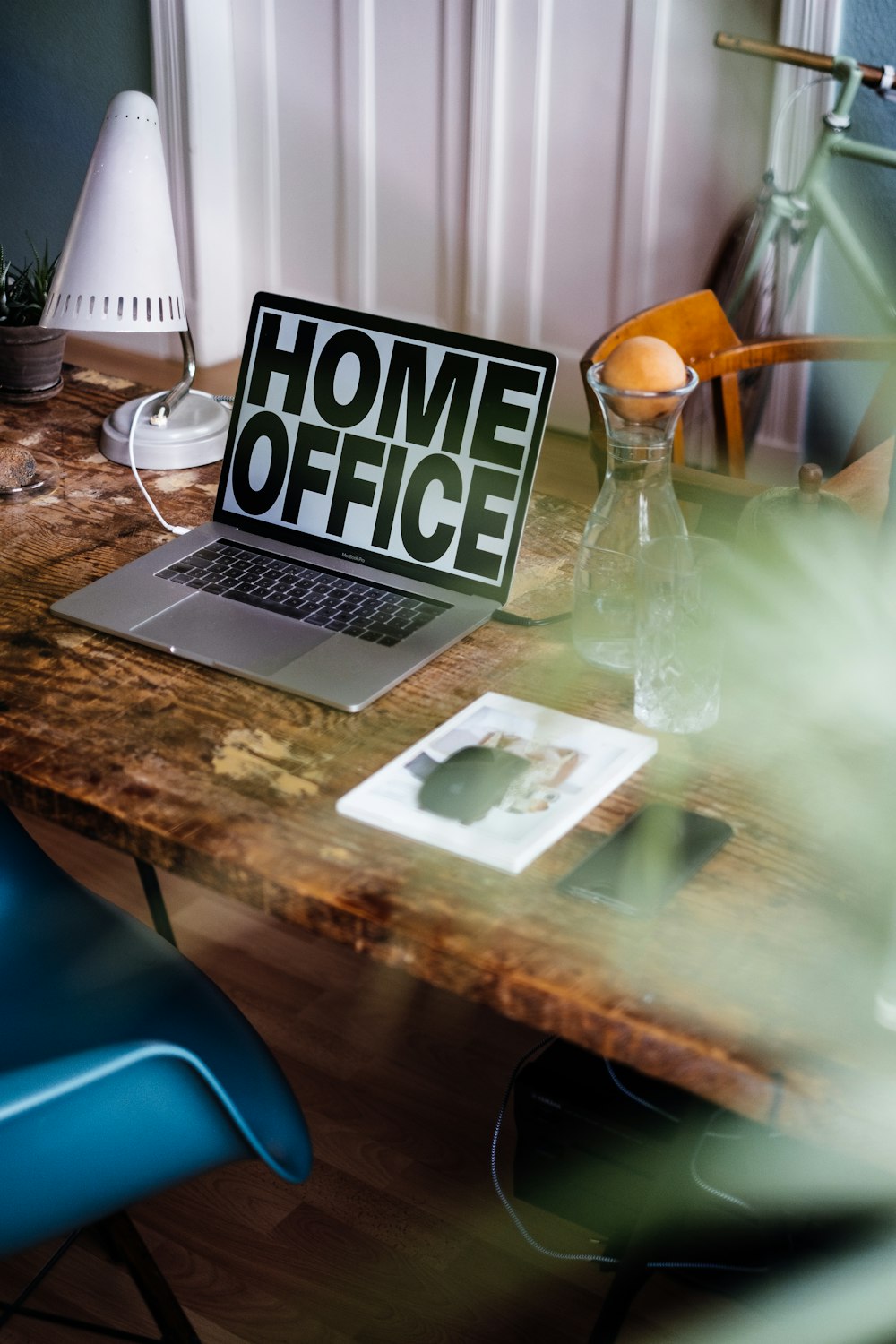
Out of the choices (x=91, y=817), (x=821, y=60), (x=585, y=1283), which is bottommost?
(x=585, y=1283)

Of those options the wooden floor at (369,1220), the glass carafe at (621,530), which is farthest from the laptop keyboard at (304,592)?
the wooden floor at (369,1220)

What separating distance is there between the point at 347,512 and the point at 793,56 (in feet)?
7.14

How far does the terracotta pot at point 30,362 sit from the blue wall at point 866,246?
7.28ft

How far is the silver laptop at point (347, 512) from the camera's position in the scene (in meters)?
1.22

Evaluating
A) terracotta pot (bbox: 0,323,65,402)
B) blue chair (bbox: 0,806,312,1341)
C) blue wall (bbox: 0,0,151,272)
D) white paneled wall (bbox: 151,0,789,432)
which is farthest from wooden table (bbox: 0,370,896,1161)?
blue wall (bbox: 0,0,151,272)

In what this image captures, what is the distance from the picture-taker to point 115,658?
1.19 meters

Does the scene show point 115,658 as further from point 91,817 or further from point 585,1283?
point 585,1283

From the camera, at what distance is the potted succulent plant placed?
1.73 metres

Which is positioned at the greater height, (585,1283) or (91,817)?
(91,817)

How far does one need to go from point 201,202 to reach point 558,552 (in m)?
3.11

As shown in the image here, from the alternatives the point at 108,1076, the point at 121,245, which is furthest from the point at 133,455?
the point at 108,1076

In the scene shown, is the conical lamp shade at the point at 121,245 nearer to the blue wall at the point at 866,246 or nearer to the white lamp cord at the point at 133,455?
the white lamp cord at the point at 133,455

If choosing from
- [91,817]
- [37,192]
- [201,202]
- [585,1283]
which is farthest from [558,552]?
[37,192]

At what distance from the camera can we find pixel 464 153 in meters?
3.76
